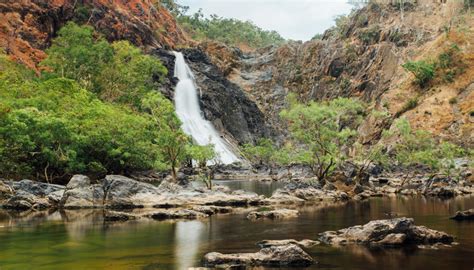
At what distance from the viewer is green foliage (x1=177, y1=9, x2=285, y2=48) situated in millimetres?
148913

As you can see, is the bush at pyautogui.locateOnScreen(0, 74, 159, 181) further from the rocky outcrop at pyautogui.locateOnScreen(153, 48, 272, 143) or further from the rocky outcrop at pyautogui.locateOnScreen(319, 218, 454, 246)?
the rocky outcrop at pyautogui.locateOnScreen(153, 48, 272, 143)

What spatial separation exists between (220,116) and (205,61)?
51.9 feet

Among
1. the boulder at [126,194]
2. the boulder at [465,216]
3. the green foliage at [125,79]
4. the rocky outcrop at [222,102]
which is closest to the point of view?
the boulder at [465,216]

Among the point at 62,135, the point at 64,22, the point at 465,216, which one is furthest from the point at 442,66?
the point at 64,22

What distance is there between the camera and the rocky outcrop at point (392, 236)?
16422 millimetres

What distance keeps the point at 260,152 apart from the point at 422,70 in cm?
2989

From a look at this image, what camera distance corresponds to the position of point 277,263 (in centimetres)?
1354

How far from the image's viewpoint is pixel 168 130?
126 ft

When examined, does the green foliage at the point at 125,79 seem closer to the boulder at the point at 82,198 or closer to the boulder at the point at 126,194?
the boulder at the point at 126,194

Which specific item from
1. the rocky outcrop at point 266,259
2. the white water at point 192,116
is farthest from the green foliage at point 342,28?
the rocky outcrop at point 266,259

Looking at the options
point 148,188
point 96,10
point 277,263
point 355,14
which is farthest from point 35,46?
point 277,263

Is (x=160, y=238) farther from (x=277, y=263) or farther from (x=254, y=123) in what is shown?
(x=254, y=123)

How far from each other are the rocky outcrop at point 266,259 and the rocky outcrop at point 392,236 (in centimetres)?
357

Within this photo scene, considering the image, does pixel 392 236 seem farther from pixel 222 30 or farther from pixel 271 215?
pixel 222 30
